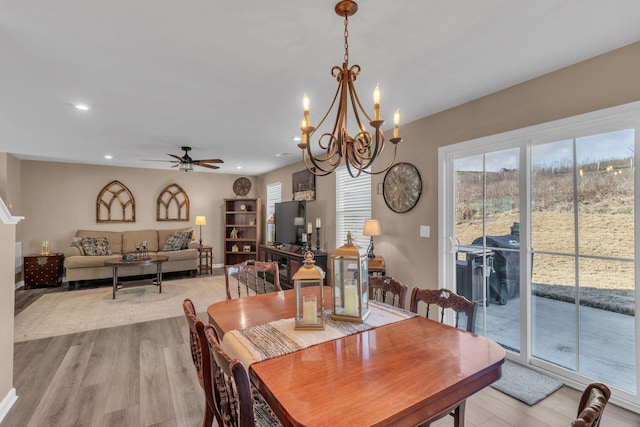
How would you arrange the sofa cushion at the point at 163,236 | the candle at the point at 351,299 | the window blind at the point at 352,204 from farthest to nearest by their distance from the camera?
1. the sofa cushion at the point at 163,236
2. the window blind at the point at 352,204
3. the candle at the point at 351,299

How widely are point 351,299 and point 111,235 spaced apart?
6947 millimetres

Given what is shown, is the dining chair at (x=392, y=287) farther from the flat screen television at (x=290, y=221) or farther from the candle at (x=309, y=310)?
the flat screen television at (x=290, y=221)

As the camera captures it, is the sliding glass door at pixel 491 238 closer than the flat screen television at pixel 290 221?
Yes

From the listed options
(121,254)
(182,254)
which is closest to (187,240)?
(182,254)

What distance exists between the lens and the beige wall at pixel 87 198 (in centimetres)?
611

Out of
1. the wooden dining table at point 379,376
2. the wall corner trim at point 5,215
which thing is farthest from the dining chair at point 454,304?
the wall corner trim at point 5,215

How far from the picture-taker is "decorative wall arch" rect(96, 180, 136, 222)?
673 centimetres

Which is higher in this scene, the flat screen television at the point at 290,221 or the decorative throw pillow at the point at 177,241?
the flat screen television at the point at 290,221

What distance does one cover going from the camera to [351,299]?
5.23 ft

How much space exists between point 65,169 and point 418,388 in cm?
803

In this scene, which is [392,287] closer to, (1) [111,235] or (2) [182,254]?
(2) [182,254]

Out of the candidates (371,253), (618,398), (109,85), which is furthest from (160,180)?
(618,398)

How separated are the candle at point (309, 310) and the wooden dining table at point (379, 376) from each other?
0.18 meters

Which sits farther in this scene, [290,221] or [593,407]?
[290,221]
